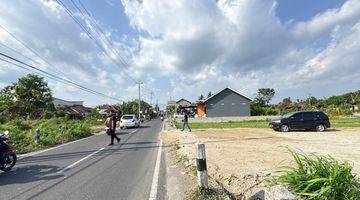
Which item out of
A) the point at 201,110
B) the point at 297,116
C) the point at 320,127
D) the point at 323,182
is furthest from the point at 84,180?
the point at 201,110

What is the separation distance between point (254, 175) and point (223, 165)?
2.22 m

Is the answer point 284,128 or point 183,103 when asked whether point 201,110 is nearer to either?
point 284,128

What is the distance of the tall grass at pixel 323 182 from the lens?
5190mm

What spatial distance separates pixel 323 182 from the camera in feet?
17.9

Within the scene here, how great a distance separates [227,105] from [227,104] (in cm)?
21

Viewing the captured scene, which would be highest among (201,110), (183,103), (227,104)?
(183,103)

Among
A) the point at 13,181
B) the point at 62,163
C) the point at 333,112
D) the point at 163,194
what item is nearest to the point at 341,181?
the point at 163,194

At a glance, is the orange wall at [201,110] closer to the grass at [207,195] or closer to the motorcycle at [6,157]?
the motorcycle at [6,157]

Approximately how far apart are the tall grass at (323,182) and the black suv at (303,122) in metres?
21.9

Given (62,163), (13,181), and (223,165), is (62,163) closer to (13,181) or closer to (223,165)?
(13,181)

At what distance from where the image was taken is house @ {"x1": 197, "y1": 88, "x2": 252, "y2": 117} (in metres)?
A: 61.6

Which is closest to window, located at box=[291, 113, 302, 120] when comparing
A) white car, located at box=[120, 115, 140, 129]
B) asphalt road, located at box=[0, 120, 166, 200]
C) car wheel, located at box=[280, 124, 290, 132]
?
car wheel, located at box=[280, 124, 290, 132]

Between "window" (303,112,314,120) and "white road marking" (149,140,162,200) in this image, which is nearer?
"white road marking" (149,140,162,200)

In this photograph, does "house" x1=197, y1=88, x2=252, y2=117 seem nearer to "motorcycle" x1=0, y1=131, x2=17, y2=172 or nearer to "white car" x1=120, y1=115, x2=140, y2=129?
"white car" x1=120, y1=115, x2=140, y2=129
